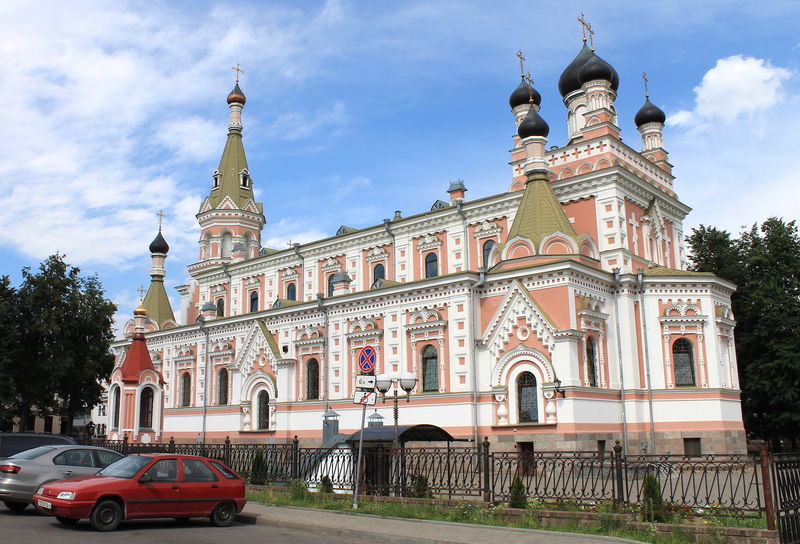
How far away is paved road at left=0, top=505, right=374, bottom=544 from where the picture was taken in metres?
9.88

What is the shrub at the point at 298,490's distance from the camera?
14188mm

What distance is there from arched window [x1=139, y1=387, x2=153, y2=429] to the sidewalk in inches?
862

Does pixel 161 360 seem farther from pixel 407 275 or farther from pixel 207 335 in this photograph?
pixel 407 275

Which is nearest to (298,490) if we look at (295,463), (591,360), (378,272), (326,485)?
(326,485)

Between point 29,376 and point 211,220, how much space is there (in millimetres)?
13201

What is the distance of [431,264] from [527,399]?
959 centimetres

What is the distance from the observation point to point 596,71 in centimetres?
2845

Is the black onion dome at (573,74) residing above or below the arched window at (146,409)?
above

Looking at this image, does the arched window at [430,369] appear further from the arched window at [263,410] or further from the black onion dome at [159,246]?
the black onion dome at [159,246]

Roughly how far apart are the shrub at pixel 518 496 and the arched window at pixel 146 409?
25.2m

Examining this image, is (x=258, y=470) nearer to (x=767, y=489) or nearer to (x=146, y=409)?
(x=767, y=489)

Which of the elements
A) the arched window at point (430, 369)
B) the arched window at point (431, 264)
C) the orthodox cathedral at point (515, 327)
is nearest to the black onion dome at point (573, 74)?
the orthodox cathedral at point (515, 327)

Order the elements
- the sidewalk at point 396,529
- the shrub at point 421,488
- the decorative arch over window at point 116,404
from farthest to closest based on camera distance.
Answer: the decorative arch over window at point 116,404 → the shrub at point 421,488 → the sidewalk at point 396,529

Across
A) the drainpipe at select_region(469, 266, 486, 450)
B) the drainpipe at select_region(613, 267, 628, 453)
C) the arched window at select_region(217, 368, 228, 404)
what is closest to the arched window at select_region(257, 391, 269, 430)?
the arched window at select_region(217, 368, 228, 404)
